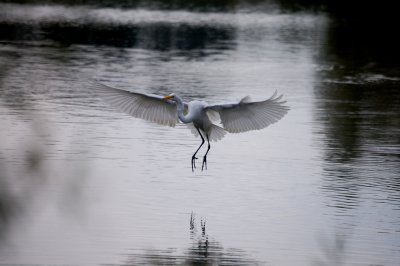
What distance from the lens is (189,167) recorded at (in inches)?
455

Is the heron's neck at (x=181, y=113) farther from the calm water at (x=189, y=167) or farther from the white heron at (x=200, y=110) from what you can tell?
the calm water at (x=189, y=167)

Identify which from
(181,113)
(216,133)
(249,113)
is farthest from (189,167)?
(249,113)

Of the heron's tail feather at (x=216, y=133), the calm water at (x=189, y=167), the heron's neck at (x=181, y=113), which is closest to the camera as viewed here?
the calm water at (x=189, y=167)

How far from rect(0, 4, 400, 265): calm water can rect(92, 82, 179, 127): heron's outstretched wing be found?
605mm

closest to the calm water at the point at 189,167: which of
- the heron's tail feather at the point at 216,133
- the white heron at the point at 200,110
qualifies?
the heron's tail feather at the point at 216,133

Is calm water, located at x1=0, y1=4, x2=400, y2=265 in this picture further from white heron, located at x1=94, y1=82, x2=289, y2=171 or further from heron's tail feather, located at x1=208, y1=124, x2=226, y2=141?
white heron, located at x1=94, y1=82, x2=289, y2=171

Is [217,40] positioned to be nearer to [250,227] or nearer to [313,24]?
[313,24]

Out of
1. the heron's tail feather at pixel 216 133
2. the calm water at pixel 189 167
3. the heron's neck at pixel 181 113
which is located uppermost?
the heron's neck at pixel 181 113

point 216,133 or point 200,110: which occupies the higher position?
point 200,110

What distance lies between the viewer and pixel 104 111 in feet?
50.1

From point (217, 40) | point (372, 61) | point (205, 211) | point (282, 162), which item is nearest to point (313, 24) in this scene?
point (217, 40)

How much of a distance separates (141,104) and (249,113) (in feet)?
3.86

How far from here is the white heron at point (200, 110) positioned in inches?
420

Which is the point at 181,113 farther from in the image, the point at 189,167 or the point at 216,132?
the point at 189,167
